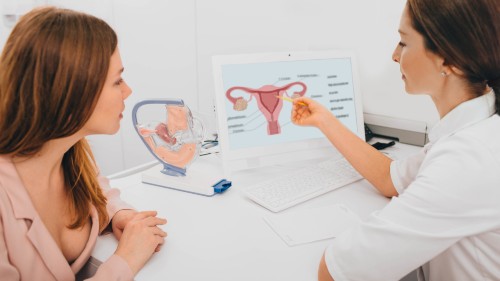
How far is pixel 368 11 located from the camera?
1520mm

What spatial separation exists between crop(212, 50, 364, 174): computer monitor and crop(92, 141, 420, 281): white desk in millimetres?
130

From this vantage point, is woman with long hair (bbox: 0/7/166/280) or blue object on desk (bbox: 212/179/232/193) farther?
blue object on desk (bbox: 212/179/232/193)

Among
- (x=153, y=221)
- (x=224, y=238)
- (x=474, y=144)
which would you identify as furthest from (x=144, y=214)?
(x=474, y=144)

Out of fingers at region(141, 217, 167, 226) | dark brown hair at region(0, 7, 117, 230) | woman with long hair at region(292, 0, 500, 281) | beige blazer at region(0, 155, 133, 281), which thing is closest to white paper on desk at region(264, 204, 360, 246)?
woman with long hair at region(292, 0, 500, 281)

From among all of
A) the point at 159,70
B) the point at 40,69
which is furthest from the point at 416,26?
the point at 159,70

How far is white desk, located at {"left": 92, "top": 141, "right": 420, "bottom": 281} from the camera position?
0.76 meters

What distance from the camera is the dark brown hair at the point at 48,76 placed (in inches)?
26.8

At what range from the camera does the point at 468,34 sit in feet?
2.32

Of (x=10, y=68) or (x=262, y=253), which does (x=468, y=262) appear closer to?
(x=262, y=253)

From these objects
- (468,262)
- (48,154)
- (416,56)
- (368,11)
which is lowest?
(468,262)

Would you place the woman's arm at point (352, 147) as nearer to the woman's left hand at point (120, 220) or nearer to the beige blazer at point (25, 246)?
the woman's left hand at point (120, 220)

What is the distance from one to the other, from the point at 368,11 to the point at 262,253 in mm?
1113

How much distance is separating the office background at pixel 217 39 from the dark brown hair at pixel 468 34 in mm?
735

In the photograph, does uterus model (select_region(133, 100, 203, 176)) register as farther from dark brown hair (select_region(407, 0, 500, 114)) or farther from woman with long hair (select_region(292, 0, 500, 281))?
dark brown hair (select_region(407, 0, 500, 114))
